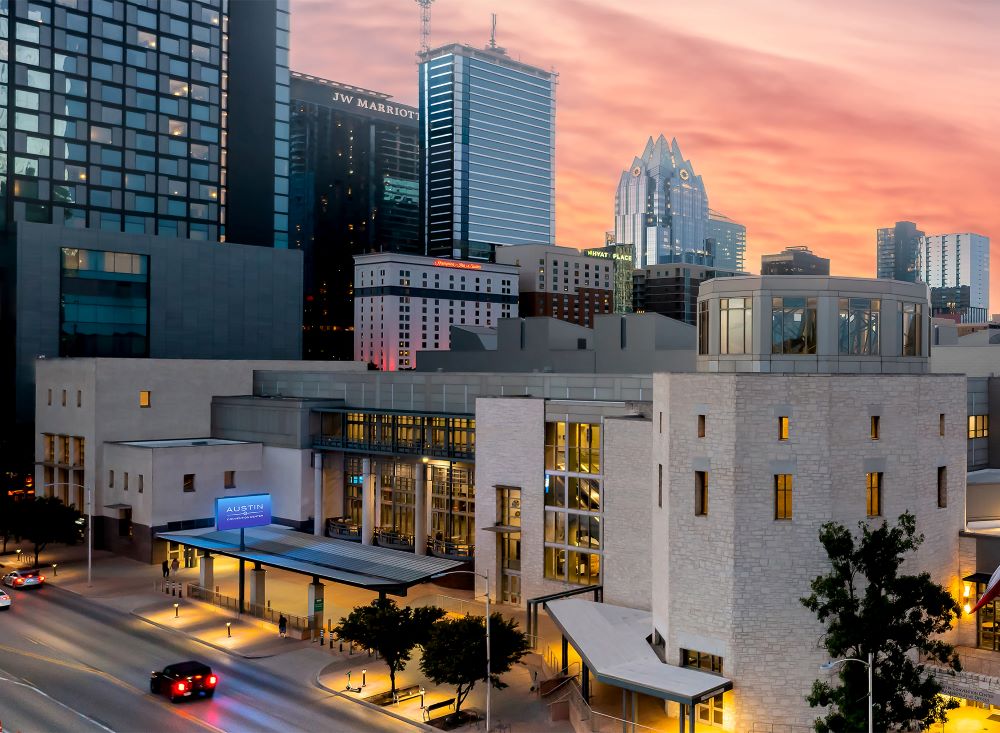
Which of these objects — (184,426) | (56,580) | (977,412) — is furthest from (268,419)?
(977,412)

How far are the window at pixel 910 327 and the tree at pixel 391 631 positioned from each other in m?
28.0

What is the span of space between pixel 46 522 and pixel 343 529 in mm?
24135

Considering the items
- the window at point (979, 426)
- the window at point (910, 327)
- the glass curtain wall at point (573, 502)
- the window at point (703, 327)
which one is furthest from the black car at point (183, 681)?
the window at point (979, 426)

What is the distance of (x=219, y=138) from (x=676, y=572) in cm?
10413

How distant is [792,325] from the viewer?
44.6 m

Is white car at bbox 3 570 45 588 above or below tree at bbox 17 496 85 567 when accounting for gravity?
below

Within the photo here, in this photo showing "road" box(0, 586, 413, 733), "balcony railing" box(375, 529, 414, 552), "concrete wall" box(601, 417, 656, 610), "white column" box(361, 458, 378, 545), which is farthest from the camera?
"white column" box(361, 458, 378, 545)

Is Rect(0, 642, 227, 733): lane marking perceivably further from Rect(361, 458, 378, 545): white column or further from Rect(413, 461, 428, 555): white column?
Rect(361, 458, 378, 545): white column

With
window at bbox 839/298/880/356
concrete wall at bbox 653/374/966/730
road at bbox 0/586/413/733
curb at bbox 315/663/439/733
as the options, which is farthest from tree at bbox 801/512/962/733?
road at bbox 0/586/413/733

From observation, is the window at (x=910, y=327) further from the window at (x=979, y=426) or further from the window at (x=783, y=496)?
the window at (x=979, y=426)

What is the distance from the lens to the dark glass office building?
341 feet

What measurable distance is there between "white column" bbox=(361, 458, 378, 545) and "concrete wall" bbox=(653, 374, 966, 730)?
40.3 metres

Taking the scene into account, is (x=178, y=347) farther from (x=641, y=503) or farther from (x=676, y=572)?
(x=676, y=572)

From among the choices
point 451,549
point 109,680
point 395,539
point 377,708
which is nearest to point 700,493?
point 377,708
